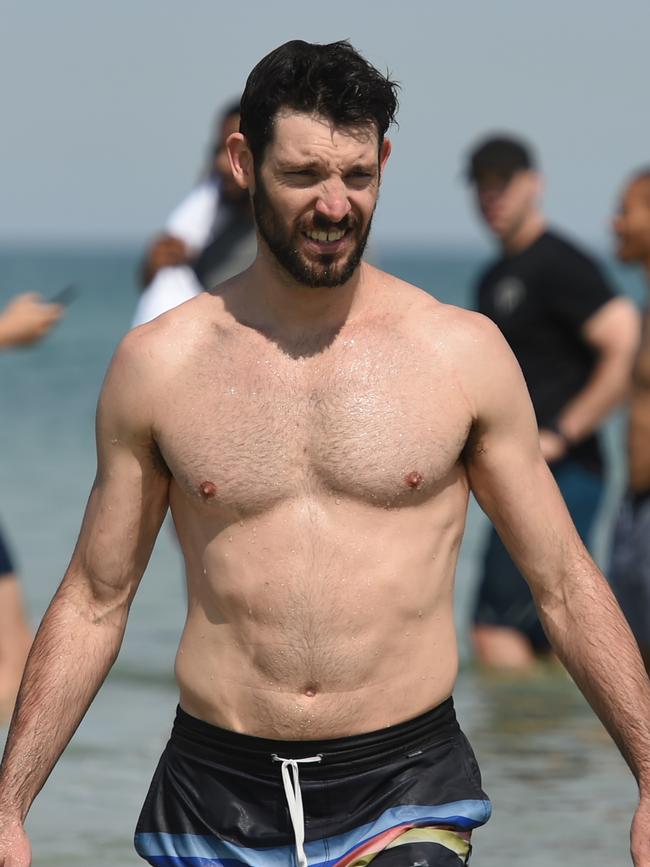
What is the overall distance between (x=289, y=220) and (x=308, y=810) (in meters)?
1.12

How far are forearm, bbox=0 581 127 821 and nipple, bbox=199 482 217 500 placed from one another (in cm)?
31

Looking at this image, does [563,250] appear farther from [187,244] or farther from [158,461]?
[158,461]

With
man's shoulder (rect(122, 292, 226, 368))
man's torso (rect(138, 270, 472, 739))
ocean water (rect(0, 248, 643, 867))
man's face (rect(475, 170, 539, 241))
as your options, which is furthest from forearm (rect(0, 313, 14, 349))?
man's torso (rect(138, 270, 472, 739))

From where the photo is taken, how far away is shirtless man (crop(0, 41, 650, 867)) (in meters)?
3.77

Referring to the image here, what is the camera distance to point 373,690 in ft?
12.5

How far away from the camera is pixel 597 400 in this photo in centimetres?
817

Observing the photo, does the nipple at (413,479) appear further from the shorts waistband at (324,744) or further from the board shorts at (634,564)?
the board shorts at (634,564)

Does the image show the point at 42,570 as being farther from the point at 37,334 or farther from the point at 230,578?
the point at 230,578

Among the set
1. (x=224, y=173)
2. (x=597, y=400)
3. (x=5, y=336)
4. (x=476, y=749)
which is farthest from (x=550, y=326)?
(x=5, y=336)

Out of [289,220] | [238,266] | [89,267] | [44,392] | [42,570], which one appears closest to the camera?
[289,220]

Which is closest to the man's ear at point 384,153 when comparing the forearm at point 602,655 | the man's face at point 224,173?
the forearm at point 602,655

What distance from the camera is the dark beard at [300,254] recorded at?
374 cm

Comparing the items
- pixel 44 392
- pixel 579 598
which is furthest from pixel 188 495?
pixel 44 392

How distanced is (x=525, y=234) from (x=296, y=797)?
16.7ft
